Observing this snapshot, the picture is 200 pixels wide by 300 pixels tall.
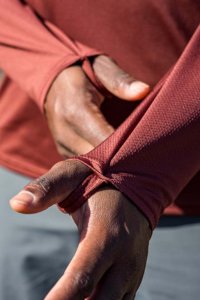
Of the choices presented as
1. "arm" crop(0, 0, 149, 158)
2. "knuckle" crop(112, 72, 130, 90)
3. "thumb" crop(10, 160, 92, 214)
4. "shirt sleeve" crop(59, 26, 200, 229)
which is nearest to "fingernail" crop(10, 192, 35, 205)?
"thumb" crop(10, 160, 92, 214)

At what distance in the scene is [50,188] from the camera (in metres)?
0.64

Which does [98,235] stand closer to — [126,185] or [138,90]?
[126,185]

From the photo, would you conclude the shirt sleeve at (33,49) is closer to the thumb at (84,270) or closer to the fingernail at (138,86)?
the fingernail at (138,86)

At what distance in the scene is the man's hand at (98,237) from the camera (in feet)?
1.94

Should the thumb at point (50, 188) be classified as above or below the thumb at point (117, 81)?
above

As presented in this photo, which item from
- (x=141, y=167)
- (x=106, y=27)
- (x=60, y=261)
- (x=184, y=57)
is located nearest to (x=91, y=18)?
(x=106, y=27)

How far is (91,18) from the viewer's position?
1.05 metres

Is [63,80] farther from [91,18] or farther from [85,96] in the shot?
[91,18]

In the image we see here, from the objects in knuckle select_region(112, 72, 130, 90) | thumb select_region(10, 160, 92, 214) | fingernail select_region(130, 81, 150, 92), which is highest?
thumb select_region(10, 160, 92, 214)

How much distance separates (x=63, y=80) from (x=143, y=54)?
237mm

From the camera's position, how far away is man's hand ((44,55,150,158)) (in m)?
0.89

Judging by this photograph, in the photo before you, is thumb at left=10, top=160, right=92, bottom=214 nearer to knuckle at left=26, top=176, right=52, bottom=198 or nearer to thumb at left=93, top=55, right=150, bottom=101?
knuckle at left=26, top=176, right=52, bottom=198

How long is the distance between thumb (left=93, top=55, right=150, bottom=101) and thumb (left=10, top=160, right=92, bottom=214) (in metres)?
0.26

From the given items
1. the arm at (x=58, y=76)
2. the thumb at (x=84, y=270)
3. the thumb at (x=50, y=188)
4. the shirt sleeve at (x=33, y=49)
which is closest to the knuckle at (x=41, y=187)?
the thumb at (x=50, y=188)
